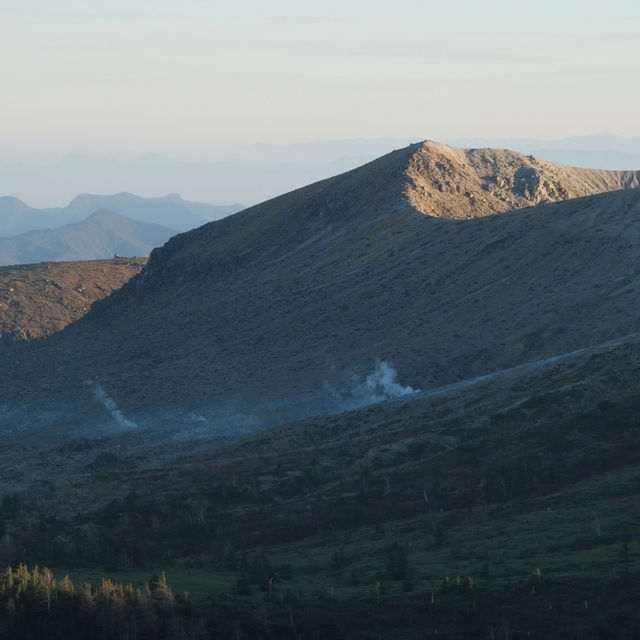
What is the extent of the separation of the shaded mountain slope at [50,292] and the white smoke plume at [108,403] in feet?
154

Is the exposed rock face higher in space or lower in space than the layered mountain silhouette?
higher

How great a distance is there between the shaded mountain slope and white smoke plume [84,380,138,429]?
154 feet

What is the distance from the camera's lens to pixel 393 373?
7231 centimetres

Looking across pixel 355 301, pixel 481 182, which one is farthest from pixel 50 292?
pixel 355 301

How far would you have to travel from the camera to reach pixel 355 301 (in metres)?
86.0

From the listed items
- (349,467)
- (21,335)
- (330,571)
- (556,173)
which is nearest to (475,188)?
(556,173)

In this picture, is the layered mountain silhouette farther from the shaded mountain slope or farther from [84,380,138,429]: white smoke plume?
the shaded mountain slope

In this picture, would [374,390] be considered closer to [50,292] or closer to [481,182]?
[481,182]

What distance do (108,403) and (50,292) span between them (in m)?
72.7

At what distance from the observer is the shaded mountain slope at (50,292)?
13662 cm

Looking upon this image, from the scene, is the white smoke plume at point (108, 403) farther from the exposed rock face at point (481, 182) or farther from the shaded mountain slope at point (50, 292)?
the shaded mountain slope at point (50, 292)

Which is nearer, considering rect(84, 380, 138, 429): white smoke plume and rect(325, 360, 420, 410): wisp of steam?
rect(325, 360, 420, 410): wisp of steam

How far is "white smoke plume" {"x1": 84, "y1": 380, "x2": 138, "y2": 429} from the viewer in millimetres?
72656

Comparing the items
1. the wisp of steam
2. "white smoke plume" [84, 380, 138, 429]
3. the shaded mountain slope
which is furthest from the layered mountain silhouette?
the shaded mountain slope
